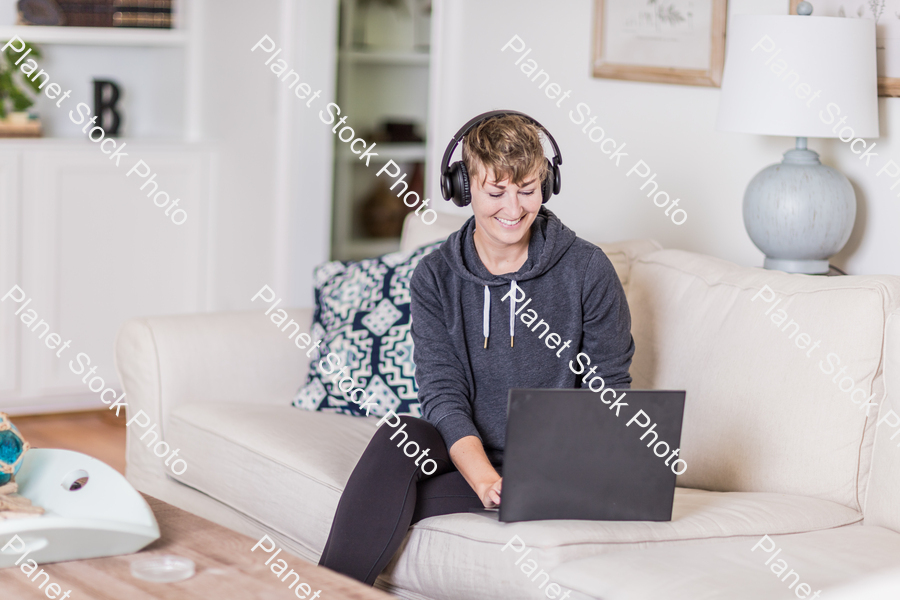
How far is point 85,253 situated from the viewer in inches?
143

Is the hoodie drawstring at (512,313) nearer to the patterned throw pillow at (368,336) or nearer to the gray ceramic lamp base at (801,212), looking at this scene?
the patterned throw pillow at (368,336)

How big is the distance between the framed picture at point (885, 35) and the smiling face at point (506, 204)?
82 centimetres

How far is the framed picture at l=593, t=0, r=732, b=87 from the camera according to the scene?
2.39 metres

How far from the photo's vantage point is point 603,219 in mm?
2744

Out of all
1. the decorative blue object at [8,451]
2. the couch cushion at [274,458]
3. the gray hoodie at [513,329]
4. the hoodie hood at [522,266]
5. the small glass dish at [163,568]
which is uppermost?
the hoodie hood at [522,266]

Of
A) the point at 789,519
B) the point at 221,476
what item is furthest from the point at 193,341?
the point at 789,519

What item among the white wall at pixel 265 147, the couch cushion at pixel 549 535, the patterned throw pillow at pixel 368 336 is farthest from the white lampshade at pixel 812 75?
the white wall at pixel 265 147

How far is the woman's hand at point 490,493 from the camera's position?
1562 mm

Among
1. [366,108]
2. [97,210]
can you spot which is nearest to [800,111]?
[366,108]

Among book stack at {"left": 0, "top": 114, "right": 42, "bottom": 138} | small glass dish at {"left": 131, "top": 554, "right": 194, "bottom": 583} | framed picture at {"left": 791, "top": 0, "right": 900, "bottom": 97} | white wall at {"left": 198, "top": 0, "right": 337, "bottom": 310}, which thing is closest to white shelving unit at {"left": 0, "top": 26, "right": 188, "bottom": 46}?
white wall at {"left": 198, "top": 0, "right": 337, "bottom": 310}

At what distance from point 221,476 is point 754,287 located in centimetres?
110

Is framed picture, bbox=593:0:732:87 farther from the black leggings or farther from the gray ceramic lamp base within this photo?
the black leggings

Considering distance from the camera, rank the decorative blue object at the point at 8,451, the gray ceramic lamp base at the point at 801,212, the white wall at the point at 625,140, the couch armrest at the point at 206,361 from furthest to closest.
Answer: the couch armrest at the point at 206,361, the white wall at the point at 625,140, the gray ceramic lamp base at the point at 801,212, the decorative blue object at the point at 8,451

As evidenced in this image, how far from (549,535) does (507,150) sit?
1.97ft
